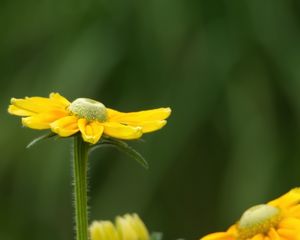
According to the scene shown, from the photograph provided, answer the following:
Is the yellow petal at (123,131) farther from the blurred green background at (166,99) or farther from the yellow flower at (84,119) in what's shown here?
the blurred green background at (166,99)

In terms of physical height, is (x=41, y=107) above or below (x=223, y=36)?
below

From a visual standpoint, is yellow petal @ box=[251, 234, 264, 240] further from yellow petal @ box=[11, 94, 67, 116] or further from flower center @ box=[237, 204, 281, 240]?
yellow petal @ box=[11, 94, 67, 116]

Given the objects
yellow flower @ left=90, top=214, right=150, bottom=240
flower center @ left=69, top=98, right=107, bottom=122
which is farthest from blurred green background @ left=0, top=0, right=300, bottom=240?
flower center @ left=69, top=98, right=107, bottom=122

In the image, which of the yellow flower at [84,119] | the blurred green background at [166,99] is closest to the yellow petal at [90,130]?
the yellow flower at [84,119]

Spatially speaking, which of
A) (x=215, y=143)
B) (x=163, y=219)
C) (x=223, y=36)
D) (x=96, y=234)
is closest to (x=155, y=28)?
(x=223, y=36)

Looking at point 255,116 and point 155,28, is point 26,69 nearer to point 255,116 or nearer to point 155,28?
point 155,28

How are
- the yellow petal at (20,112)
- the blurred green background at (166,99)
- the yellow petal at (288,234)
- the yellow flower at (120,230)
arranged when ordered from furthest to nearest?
the blurred green background at (166,99) < the yellow flower at (120,230) < the yellow petal at (20,112) < the yellow petal at (288,234)

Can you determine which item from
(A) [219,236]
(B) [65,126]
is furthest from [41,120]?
(A) [219,236]
